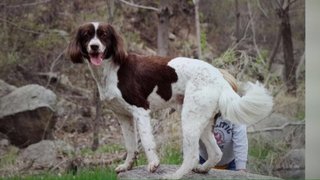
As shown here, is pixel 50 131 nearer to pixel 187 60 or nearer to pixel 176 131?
pixel 176 131

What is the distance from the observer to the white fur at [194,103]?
4.65 meters

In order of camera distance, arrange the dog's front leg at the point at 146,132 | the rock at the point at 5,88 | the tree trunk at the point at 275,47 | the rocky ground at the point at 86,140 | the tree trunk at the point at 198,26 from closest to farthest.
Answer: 1. the dog's front leg at the point at 146,132
2. the rocky ground at the point at 86,140
3. the tree trunk at the point at 198,26
4. the rock at the point at 5,88
5. the tree trunk at the point at 275,47

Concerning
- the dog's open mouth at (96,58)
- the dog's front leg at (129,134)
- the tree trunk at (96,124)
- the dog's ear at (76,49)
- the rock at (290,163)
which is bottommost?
the rock at (290,163)

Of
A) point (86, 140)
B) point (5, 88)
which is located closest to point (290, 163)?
point (86, 140)

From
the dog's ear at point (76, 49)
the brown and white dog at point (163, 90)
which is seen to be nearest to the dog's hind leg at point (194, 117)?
the brown and white dog at point (163, 90)

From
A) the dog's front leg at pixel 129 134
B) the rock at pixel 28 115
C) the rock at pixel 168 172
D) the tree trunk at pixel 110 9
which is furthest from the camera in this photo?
the rock at pixel 28 115

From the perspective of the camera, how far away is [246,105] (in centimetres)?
461

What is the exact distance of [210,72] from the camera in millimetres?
4750

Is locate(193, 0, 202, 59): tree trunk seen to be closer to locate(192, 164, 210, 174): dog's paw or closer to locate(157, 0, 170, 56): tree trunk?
locate(157, 0, 170, 56): tree trunk

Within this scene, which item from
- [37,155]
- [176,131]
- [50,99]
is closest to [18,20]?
[50,99]

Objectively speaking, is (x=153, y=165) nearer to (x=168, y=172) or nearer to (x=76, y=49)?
(x=168, y=172)

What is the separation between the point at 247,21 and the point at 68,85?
105 inches

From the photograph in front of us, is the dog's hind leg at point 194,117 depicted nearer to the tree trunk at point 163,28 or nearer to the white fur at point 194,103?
the white fur at point 194,103

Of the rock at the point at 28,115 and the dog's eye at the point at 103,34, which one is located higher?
the dog's eye at the point at 103,34
